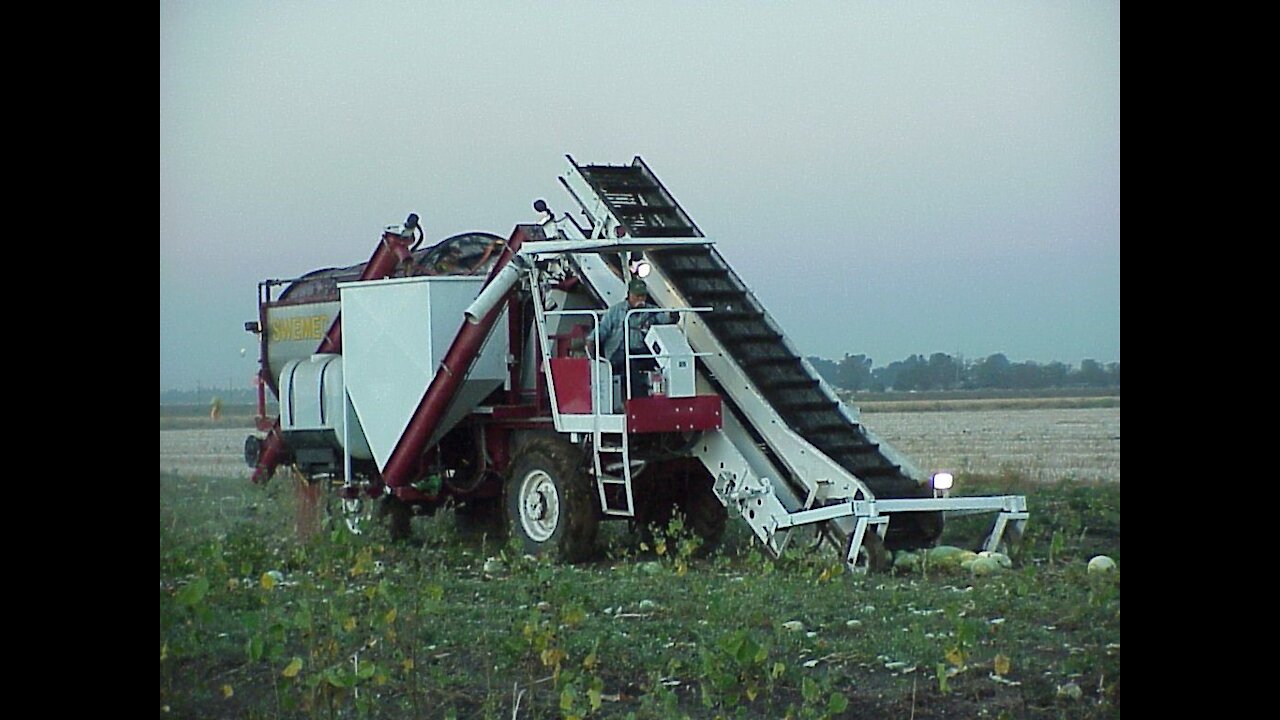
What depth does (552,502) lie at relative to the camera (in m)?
8.49

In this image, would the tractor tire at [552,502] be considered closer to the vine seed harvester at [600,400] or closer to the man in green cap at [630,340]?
the vine seed harvester at [600,400]

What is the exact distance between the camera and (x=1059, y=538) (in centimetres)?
753

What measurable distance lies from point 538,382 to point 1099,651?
2.97 meters

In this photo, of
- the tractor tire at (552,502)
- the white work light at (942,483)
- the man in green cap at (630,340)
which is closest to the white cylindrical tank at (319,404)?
Result: the tractor tire at (552,502)

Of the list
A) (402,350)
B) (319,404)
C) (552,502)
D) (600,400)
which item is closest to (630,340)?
(600,400)

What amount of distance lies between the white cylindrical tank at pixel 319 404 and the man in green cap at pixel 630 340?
154 cm

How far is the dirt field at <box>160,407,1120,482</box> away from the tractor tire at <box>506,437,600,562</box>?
1225 mm

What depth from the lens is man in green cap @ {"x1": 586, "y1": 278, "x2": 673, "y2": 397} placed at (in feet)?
26.8

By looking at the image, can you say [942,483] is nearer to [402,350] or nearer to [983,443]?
[983,443]

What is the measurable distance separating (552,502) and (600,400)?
590 millimetres

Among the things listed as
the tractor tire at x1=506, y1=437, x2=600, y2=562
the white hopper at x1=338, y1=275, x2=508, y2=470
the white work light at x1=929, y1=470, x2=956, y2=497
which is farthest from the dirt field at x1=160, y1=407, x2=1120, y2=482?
the tractor tire at x1=506, y1=437, x2=600, y2=562

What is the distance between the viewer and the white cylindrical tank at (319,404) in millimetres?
9227
